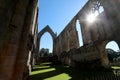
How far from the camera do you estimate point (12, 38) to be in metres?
2.23

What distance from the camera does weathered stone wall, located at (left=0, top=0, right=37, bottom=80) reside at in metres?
1.95

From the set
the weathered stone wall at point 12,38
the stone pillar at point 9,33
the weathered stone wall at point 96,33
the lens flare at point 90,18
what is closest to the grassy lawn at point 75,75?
the weathered stone wall at point 96,33

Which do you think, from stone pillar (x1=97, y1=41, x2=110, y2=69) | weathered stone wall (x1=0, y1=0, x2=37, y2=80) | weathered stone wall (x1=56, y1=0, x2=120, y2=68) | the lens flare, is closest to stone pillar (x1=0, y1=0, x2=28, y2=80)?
weathered stone wall (x1=0, y1=0, x2=37, y2=80)

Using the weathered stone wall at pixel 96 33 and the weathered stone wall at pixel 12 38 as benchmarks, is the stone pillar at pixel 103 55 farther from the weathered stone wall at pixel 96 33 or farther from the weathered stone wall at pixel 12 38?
the weathered stone wall at pixel 12 38

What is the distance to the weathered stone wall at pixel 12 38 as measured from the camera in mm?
1946

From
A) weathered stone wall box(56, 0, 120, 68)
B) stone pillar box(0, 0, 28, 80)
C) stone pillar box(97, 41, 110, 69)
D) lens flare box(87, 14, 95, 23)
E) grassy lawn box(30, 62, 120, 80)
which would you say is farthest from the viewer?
lens flare box(87, 14, 95, 23)

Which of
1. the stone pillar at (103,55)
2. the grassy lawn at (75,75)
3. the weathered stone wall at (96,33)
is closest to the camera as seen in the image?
the grassy lawn at (75,75)

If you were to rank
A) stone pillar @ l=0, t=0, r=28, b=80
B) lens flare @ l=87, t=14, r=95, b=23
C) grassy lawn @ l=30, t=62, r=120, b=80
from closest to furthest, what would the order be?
stone pillar @ l=0, t=0, r=28, b=80
grassy lawn @ l=30, t=62, r=120, b=80
lens flare @ l=87, t=14, r=95, b=23

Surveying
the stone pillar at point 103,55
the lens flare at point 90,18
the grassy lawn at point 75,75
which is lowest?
the grassy lawn at point 75,75

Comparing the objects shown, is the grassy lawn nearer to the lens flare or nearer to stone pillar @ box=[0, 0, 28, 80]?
stone pillar @ box=[0, 0, 28, 80]

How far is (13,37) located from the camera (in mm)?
2248

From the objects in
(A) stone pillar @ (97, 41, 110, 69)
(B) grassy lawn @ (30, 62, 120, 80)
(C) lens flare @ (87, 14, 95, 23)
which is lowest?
(B) grassy lawn @ (30, 62, 120, 80)

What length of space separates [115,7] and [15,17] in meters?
9.85

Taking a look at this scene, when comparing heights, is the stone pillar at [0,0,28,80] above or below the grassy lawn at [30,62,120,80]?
above
